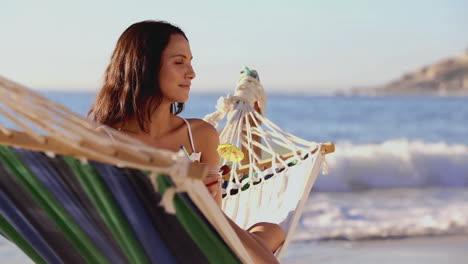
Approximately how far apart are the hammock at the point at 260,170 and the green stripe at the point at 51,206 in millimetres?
527

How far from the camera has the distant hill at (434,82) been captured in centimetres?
1986

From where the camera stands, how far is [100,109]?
2.01 meters

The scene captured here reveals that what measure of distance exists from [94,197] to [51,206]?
0.12m

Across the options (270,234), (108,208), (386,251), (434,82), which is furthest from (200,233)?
(434,82)

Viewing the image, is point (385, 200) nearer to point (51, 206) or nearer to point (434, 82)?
point (51, 206)

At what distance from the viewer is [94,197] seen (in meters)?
1.45

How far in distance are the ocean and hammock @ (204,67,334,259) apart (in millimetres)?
1128

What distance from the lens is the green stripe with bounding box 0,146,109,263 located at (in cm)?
149

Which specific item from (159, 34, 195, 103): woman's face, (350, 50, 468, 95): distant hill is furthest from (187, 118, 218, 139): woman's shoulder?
(350, 50, 468, 95): distant hill

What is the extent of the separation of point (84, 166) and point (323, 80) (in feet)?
58.0

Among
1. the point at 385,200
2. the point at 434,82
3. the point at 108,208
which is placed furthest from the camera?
the point at 434,82

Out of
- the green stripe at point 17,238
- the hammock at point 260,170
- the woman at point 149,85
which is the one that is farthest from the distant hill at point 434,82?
the green stripe at point 17,238

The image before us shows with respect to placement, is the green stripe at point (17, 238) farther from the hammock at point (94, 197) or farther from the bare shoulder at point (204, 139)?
the bare shoulder at point (204, 139)

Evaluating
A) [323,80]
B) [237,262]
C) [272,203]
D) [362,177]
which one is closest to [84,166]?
[237,262]
